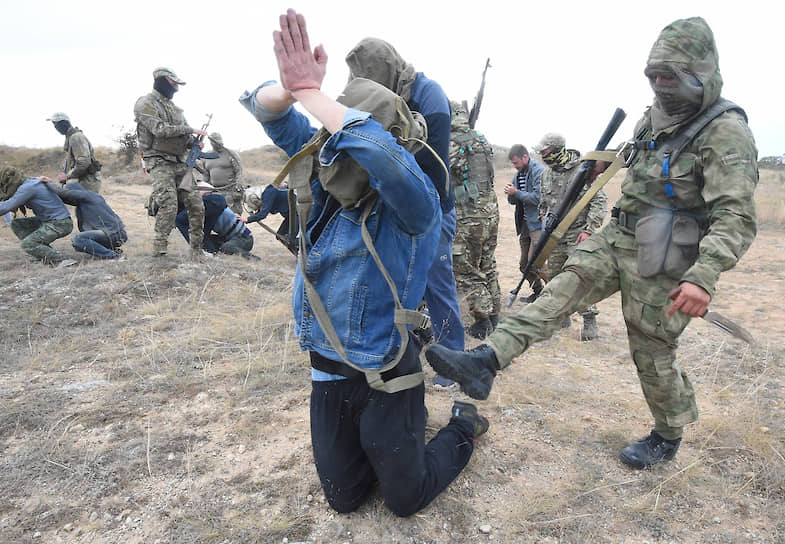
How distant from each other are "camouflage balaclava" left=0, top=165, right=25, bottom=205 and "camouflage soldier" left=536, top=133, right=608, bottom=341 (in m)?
6.13

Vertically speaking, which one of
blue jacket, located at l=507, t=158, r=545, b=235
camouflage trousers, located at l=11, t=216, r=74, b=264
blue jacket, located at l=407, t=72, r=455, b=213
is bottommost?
camouflage trousers, located at l=11, t=216, r=74, b=264

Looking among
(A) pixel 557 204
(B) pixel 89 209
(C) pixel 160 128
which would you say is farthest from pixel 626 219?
(B) pixel 89 209

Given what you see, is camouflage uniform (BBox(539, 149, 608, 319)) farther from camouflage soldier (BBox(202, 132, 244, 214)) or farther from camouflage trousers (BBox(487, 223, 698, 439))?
camouflage soldier (BBox(202, 132, 244, 214))

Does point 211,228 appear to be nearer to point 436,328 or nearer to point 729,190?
point 436,328

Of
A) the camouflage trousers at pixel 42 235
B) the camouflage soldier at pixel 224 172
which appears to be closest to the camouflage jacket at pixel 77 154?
the camouflage trousers at pixel 42 235

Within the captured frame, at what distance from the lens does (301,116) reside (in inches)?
78.8

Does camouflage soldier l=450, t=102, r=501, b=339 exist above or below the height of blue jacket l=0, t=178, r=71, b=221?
above

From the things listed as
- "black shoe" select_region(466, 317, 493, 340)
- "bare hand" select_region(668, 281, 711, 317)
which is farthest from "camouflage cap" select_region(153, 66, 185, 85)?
"bare hand" select_region(668, 281, 711, 317)

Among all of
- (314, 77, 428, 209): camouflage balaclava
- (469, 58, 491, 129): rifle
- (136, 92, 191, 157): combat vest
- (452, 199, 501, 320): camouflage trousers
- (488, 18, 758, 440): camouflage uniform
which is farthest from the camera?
(136, 92, 191, 157): combat vest

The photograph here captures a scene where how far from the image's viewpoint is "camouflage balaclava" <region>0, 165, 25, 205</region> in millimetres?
A: 6230

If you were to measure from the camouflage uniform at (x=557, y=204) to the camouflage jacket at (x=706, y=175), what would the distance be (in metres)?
2.12

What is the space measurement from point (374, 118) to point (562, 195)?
3.35 m

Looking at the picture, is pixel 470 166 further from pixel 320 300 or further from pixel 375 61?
pixel 320 300

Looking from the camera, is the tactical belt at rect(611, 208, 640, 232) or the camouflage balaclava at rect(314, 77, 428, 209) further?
the tactical belt at rect(611, 208, 640, 232)
